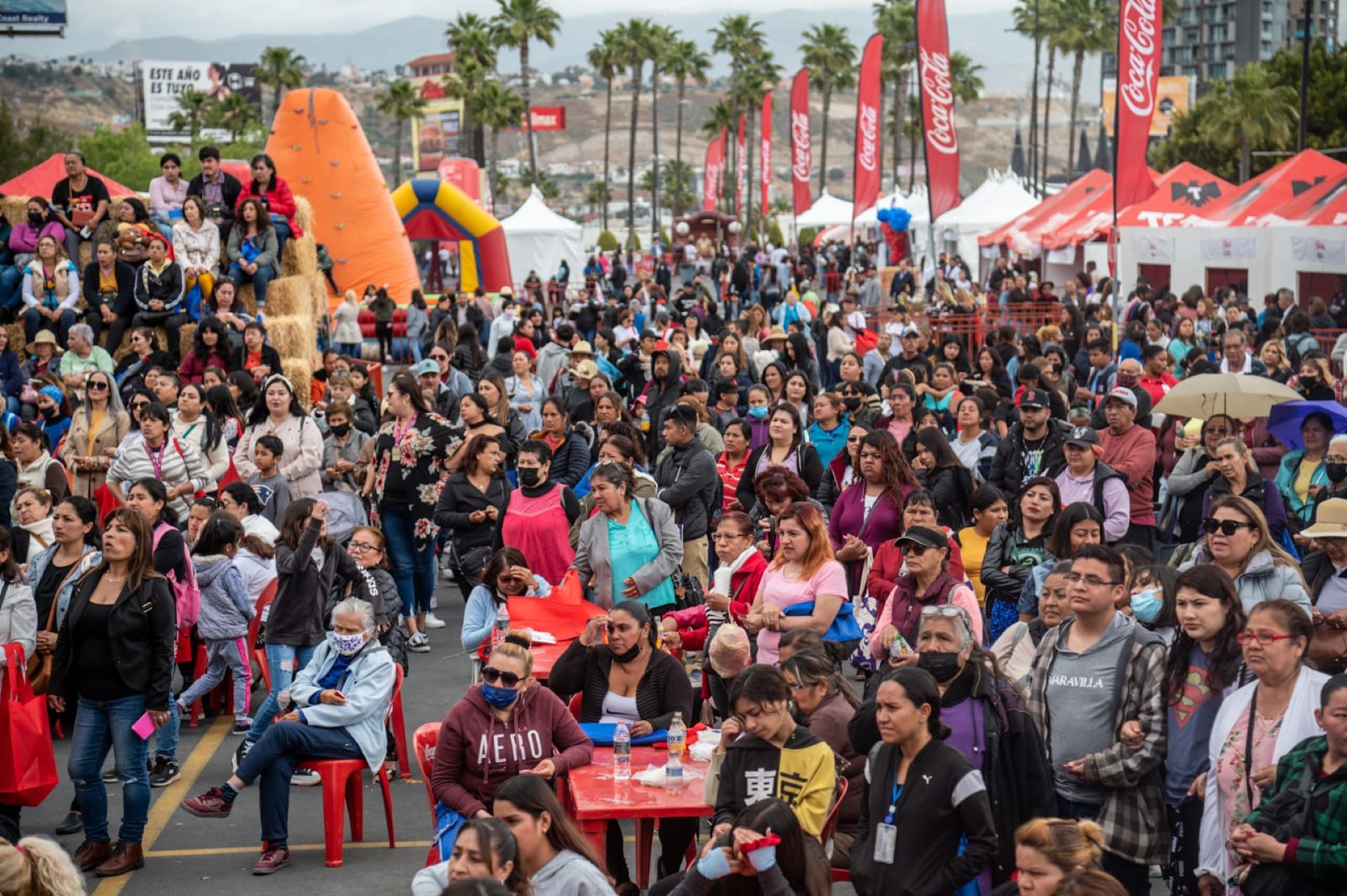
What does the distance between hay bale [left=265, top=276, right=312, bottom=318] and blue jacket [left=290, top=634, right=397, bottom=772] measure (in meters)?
10.4

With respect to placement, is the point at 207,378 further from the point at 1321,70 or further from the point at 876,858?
the point at 1321,70

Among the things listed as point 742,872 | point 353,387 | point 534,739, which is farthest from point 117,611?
point 353,387

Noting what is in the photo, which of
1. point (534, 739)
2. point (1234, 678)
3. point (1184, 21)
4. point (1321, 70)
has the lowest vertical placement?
point (534, 739)

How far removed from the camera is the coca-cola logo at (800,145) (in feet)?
154

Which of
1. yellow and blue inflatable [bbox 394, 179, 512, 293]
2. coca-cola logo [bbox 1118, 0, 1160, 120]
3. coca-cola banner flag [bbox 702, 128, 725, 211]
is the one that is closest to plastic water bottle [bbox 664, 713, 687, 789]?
coca-cola logo [bbox 1118, 0, 1160, 120]

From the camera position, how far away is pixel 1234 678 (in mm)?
5871

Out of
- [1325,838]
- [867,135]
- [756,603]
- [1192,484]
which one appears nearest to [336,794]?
[756,603]

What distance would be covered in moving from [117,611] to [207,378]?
6.11 meters

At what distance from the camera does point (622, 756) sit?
264 inches

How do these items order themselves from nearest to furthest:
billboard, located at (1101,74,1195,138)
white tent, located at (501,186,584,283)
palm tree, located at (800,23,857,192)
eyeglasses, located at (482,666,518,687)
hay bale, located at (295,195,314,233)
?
eyeglasses, located at (482,666,518,687) → hay bale, located at (295,195,314,233) → white tent, located at (501,186,584,283) → palm tree, located at (800,23,857,192) → billboard, located at (1101,74,1195,138)

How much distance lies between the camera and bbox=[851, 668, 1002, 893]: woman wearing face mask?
522 cm

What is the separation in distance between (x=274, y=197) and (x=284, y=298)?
1.23m

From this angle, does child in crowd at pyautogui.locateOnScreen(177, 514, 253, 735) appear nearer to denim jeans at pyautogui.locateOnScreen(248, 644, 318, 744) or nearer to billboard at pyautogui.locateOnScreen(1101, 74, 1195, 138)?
denim jeans at pyautogui.locateOnScreen(248, 644, 318, 744)

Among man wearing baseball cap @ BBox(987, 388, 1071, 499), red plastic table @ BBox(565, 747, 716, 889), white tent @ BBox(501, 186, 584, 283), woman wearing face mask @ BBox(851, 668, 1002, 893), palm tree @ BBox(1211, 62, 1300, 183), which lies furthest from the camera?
palm tree @ BBox(1211, 62, 1300, 183)
